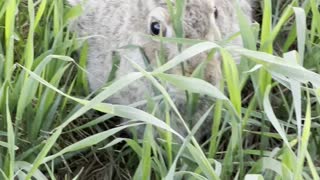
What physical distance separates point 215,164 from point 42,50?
0.68 m

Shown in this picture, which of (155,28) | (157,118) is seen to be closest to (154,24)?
(155,28)

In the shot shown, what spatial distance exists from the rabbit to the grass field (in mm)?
61

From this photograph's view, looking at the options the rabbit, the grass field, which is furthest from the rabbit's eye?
the grass field

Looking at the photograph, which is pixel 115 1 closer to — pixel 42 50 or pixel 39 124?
pixel 42 50

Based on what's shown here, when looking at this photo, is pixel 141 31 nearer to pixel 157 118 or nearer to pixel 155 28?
pixel 155 28

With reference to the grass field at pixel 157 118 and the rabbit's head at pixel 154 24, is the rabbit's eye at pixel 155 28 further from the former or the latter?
the grass field at pixel 157 118

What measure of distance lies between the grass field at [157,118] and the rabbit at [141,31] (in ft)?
0.20

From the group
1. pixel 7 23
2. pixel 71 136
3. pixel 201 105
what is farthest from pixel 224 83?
pixel 7 23

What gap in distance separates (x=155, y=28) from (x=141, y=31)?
89mm

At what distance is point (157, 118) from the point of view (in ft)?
5.47

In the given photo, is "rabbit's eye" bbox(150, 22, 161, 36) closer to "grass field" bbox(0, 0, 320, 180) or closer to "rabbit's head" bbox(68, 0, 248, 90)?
"rabbit's head" bbox(68, 0, 248, 90)

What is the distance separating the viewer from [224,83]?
1.84 meters

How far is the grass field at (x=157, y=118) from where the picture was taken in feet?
5.10

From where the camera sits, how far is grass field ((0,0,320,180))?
61.2 inches
